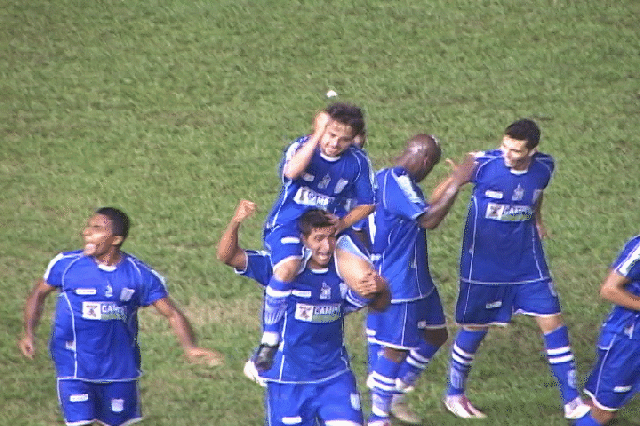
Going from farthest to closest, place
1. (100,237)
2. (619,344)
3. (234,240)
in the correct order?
(619,344)
(100,237)
(234,240)

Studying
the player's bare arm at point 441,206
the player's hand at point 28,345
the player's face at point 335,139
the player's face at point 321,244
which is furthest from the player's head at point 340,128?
the player's hand at point 28,345

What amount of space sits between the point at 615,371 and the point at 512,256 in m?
1.36

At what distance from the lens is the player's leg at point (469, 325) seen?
12.2m

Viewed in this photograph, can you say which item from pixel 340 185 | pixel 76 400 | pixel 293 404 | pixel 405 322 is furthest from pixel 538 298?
pixel 76 400

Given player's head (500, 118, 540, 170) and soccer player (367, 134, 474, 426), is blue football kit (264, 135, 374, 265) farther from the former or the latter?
player's head (500, 118, 540, 170)

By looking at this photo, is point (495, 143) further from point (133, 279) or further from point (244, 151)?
point (133, 279)

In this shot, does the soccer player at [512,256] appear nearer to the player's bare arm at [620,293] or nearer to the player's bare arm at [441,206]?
the player's bare arm at [441,206]

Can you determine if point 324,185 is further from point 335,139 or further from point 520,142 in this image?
point 520,142

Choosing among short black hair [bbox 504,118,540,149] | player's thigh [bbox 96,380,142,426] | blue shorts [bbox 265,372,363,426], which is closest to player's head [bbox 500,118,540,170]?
short black hair [bbox 504,118,540,149]

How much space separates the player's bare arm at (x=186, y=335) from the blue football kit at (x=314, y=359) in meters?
0.38

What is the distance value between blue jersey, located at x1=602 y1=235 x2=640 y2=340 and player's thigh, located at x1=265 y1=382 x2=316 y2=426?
236 centimetres

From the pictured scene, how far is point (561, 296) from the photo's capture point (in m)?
14.8

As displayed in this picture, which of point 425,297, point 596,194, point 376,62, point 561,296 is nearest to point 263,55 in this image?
point 376,62

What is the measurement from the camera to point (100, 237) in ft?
34.7
